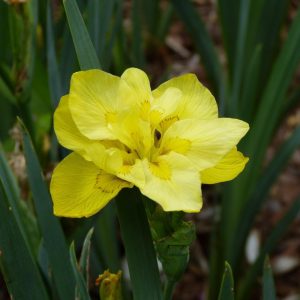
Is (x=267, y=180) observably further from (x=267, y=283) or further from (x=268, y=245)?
(x=267, y=283)

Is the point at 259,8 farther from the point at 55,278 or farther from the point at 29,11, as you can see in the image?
the point at 55,278

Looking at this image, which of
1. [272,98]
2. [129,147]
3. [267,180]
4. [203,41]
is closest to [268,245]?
[267,180]

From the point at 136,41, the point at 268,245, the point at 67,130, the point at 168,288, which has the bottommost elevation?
the point at 268,245

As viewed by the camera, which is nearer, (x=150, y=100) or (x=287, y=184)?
(x=150, y=100)

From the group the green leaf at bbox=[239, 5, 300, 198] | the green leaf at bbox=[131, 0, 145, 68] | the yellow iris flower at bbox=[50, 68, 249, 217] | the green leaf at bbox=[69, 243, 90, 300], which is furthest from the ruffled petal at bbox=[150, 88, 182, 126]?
the green leaf at bbox=[131, 0, 145, 68]

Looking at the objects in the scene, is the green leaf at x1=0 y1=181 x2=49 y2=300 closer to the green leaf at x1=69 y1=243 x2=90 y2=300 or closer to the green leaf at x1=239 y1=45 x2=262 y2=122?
the green leaf at x1=69 y1=243 x2=90 y2=300

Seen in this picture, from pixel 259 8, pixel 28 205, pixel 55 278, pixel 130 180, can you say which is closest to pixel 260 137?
pixel 259 8
